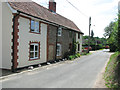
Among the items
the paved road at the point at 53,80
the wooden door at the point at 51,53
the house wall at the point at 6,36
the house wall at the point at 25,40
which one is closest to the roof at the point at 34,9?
the house wall at the point at 6,36

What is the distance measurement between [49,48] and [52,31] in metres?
2.47

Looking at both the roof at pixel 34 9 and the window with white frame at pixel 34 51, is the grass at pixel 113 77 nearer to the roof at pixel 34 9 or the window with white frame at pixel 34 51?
the window with white frame at pixel 34 51

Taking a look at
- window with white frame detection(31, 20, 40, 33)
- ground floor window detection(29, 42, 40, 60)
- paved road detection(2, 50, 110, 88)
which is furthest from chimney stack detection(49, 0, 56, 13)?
paved road detection(2, 50, 110, 88)

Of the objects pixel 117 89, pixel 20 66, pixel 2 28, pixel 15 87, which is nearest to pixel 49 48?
pixel 20 66

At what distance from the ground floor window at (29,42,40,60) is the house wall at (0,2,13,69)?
86.8 inches

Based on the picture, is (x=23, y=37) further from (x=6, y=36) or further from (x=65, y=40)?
(x=65, y=40)

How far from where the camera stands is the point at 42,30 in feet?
42.0

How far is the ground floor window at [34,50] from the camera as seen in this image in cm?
1135

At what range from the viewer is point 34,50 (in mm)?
11633

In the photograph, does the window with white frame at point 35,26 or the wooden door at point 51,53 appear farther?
the wooden door at point 51,53

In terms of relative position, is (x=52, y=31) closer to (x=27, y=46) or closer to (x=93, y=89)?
(x=27, y=46)

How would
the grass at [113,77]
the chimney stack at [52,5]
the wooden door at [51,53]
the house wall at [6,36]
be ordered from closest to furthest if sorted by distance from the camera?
the grass at [113,77], the house wall at [6,36], the wooden door at [51,53], the chimney stack at [52,5]

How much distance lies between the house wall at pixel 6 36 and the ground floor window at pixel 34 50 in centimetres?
221

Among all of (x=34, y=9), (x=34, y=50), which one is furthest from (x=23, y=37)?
(x=34, y=9)
